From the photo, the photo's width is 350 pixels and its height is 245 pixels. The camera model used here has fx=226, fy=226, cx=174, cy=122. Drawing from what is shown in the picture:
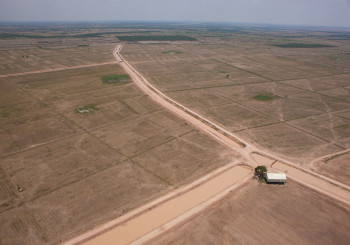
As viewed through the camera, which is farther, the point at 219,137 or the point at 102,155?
the point at 219,137

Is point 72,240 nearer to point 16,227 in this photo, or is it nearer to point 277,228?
point 16,227

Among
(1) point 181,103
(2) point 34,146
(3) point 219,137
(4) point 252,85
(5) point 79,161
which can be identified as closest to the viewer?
(5) point 79,161

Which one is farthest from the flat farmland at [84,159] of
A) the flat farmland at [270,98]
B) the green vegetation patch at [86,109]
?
Result: the flat farmland at [270,98]

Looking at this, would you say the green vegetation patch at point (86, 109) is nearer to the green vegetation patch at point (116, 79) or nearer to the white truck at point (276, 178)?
the green vegetation patch at point (116, 79)

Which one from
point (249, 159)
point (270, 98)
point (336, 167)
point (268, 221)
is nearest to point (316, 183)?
point (336, 167)

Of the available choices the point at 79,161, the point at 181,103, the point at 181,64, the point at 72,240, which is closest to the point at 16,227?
the point at 72,240

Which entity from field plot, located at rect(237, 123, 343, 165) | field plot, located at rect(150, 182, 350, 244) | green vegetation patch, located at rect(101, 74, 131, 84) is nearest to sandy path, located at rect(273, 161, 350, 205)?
field plot, located at rect(150, 182, 350, 244)

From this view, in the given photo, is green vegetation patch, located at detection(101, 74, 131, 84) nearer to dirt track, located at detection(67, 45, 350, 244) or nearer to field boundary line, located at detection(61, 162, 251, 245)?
dirt track, located at detection(67, 45, 350, 244)

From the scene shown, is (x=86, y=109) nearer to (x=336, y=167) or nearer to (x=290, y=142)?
(x=290, y=142)
